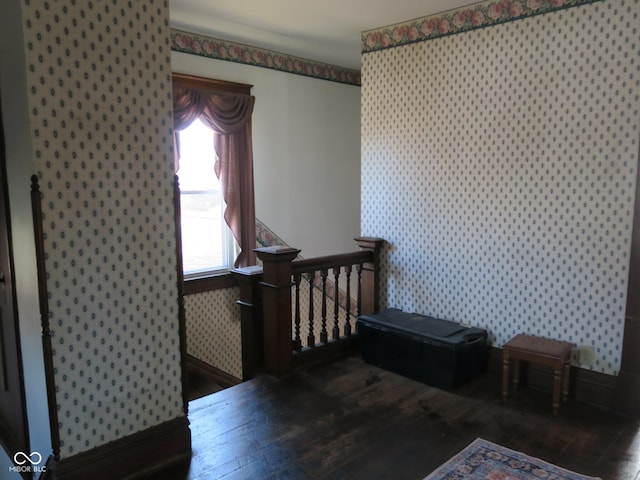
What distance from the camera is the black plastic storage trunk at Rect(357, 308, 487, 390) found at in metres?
3.41

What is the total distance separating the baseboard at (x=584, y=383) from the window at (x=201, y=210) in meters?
3.09

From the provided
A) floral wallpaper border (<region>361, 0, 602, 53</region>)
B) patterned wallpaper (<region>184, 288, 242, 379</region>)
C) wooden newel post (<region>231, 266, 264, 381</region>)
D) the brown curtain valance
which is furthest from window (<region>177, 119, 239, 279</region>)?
floral wallpaper border (<region>361, 0, 602, 53</region>)

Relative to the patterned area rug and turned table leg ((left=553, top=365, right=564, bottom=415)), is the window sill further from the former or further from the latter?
turned table leg ((left=553, top=365, right=564, bottom=415))

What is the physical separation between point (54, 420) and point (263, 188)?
348 cm

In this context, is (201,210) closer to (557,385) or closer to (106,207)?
(106,207)

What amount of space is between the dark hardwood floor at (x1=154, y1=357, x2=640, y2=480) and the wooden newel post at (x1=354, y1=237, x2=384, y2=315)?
2.85 feet

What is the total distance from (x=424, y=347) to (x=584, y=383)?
3.46 feet

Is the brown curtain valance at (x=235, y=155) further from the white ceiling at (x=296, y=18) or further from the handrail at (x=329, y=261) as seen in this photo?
the handrail at (x=329, y=261)

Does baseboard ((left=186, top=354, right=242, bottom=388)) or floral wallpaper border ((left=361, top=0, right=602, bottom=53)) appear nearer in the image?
floral wallpaper border ((left=361, top=0, right=602, bottom=53))

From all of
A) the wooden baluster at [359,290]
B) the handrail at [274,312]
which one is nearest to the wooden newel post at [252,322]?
the handrail at [274,312]

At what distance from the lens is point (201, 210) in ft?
16.4

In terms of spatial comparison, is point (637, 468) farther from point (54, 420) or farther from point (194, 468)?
point (54, 420)

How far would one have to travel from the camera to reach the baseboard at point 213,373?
5031 millimetres

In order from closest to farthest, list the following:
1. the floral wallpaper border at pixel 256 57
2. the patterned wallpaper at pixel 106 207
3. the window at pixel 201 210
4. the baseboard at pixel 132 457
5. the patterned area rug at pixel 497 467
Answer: the patterned wallpaper at pixel 106 207, the baseboard at pixel 132 457, the patterned area rug at pixel 497 467, the floral wallpaper border at pixel 256 57, the window at pixel 201 210
